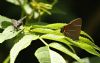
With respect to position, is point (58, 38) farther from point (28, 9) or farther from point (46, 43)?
point (28, 9)

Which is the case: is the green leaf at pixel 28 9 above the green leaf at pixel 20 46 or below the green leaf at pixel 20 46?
below

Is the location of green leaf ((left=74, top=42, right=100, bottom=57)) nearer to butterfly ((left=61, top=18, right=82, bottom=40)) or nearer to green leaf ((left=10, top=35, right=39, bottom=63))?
butterfly ((left=61, top=18, right=82, bottom=40))

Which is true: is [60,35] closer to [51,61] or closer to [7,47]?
[51,61]

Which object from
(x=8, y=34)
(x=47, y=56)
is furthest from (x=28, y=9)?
(x=47, y=56)

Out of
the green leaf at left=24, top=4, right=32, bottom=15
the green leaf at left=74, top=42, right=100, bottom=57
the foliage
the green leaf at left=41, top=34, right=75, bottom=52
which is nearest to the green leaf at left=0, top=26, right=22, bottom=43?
the foliage

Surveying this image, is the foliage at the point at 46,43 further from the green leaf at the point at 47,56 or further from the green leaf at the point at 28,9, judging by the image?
the green leaf at the point at 28,9

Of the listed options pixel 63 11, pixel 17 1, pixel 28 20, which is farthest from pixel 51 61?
pixel 63 11

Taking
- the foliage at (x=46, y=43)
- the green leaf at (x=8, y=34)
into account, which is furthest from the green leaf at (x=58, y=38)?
the green leaf at (x=8, y=34)

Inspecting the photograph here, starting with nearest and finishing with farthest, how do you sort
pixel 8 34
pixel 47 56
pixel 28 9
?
pixel 47 56
pixel 8 34
pixel 28 9
